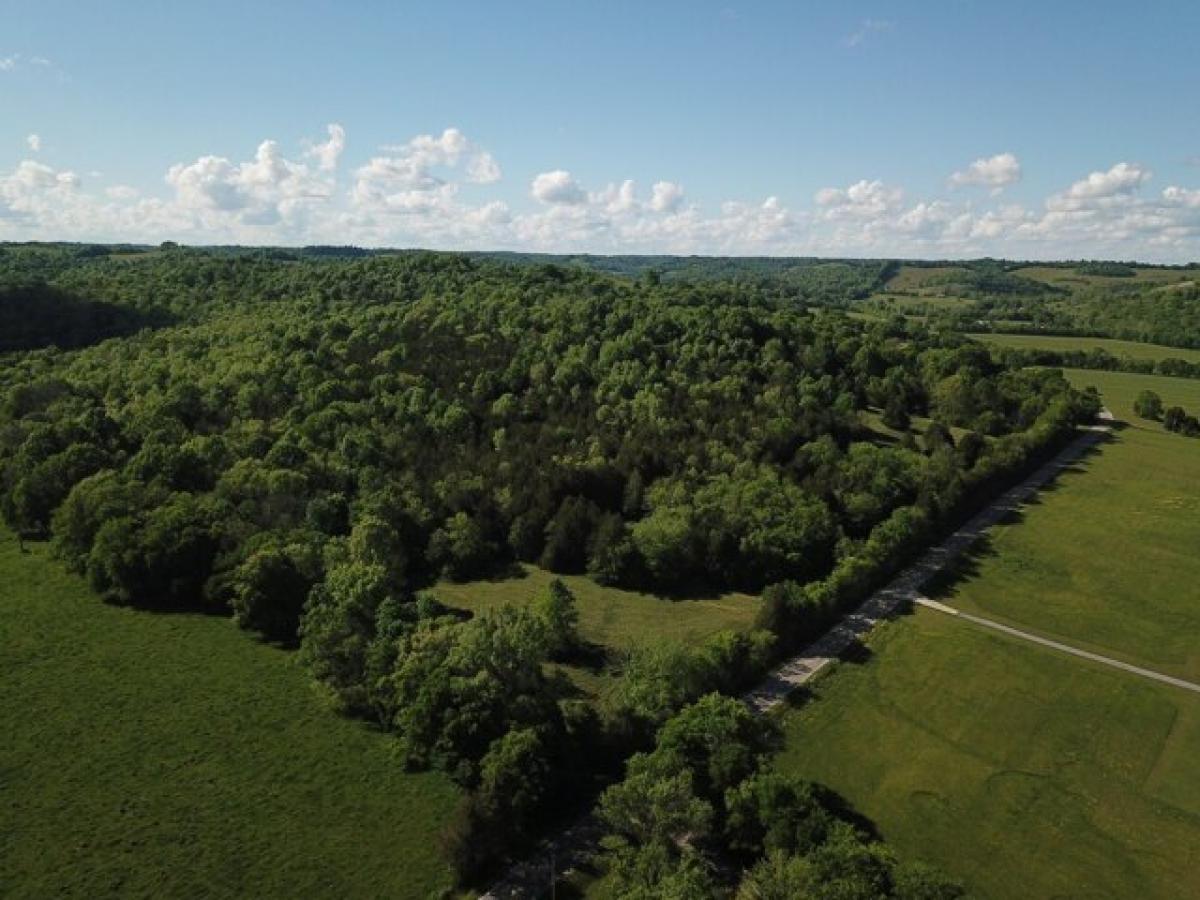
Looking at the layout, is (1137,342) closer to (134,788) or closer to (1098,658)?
(1098,658)

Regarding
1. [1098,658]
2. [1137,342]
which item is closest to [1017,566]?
[1098,658]

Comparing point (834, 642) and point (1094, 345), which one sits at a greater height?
point (1094, 345)

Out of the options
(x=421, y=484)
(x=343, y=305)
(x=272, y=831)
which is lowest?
(x=272, y=831)

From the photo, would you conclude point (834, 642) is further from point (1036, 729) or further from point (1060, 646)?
point (1060, 646)

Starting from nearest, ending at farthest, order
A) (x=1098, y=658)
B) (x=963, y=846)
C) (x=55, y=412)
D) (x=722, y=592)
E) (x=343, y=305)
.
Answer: (x=963, y=846)
(x=1098, y=658)
(x=722, y=592)
(x=55, y=412)
(x=343, y=305)

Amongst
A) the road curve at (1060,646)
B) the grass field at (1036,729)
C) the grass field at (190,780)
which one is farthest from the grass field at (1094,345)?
the grass field at (190,780)

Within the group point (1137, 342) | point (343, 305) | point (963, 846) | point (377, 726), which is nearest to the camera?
point (963, 846)

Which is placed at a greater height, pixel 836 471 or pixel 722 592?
pixel 836 471

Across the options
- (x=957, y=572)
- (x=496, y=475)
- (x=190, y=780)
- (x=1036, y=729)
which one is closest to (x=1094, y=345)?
(x=957, y=572)
